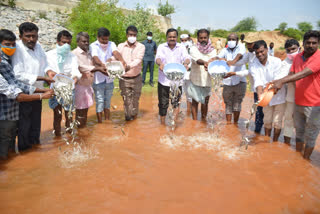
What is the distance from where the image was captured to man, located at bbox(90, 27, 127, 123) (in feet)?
16.9

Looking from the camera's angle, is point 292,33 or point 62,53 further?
point 292,33

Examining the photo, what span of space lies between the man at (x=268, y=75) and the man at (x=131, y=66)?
258cm

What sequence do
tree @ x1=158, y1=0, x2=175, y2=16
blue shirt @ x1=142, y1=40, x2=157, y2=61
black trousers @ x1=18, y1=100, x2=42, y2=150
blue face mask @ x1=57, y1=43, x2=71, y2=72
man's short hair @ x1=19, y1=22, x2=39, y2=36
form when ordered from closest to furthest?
man's short hair @ x1=19, y1=22, x2=39, y2=36
black trousers @ x1=18, y1=100, x2=42, y2=150
blue face mask @ x1=57, y1=43, x2=71, y2=72
blue shirt @ x1=142, y1=40, x2=157, y2=61
tree @ x1=158, y1=0, x2=175, y2=16

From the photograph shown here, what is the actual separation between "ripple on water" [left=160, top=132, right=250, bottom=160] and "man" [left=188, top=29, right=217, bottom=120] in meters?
1.12

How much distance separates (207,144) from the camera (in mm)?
4598

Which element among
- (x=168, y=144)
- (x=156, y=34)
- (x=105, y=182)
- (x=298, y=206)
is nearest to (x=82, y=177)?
(x=105, y=182)

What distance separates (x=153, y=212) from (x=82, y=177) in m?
1.27

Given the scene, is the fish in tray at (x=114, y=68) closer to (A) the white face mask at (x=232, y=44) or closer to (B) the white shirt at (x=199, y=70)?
(B) the white shirt at (x=199, y=70)

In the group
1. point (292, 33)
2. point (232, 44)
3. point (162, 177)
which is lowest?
point (162, 177)

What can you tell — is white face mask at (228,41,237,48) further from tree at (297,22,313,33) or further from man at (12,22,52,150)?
tree at (297,22,313,33)

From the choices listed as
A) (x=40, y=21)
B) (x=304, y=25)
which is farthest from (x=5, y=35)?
(x=304, y=25)

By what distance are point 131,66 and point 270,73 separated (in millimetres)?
2992

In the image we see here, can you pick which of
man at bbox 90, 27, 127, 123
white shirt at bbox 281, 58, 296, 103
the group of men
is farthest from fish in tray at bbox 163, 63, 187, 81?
white shirt at bbox 281, 58, 296, 103

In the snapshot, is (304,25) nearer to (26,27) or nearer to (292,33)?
(292,33)
